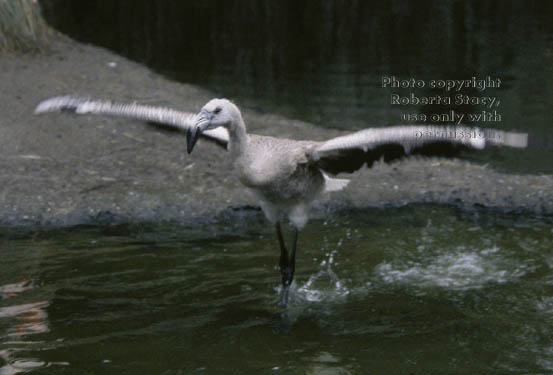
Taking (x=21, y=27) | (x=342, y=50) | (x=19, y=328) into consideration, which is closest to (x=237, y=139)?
(x=19, y=328)

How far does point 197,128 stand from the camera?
195 inches

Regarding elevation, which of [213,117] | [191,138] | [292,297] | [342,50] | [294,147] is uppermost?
[342,50]

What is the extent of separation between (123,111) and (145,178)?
1869 mm

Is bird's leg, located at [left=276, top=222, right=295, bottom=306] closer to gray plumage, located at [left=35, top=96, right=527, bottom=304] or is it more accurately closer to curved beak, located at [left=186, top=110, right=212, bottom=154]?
gray plumage, located at [left=35, top=96, right=527, bottom=304]

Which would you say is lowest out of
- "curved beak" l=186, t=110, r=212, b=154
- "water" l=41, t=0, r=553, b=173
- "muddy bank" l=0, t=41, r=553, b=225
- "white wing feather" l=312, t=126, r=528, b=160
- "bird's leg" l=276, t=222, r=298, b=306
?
"bird's leg" l=276, t=222, r=298, b=306

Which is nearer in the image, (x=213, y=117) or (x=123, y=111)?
(x=213, y=117)

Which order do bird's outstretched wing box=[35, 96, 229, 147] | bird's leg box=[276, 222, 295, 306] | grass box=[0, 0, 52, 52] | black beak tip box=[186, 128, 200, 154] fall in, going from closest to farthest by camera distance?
1. black beak tip box=[186, 128, 200, 154]
2. bird's leg box=[276, 222, 295, 306]
3. bird's outstretched wing box=[35, 96, 229, 147]
4. grass box=[0, 0, 52, 52]

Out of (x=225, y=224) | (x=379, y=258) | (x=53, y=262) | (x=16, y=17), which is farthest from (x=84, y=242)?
(x=16, y=17)

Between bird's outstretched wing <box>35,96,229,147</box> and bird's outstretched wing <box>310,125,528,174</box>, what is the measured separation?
99cm

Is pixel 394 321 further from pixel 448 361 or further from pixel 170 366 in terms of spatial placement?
pixel 170 366

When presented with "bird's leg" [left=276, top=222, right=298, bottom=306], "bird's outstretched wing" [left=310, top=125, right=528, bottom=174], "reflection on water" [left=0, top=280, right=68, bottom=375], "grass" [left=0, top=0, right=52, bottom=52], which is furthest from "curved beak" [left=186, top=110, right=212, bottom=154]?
"grass" [left=0, top=0, right=52, bottom=52]

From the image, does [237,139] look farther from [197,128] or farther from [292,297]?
[292,297]

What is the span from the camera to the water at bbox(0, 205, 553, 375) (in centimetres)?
452

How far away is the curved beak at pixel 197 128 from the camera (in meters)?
4.89
